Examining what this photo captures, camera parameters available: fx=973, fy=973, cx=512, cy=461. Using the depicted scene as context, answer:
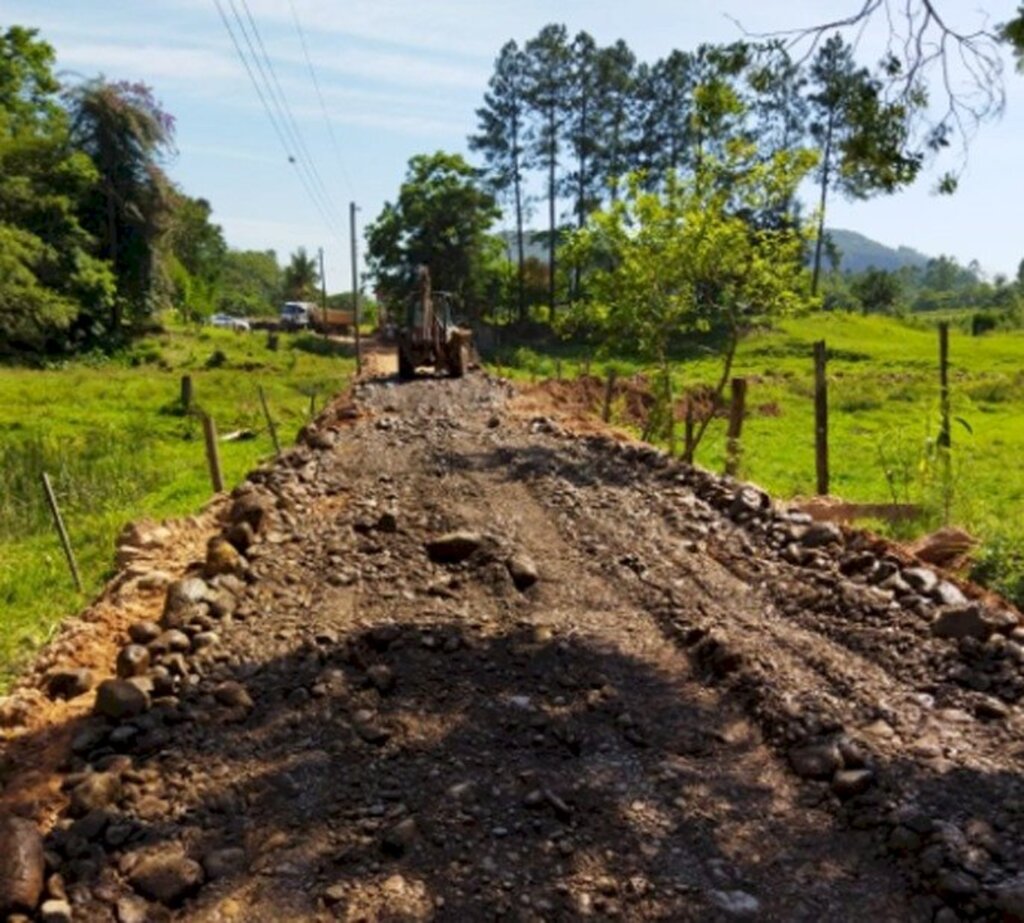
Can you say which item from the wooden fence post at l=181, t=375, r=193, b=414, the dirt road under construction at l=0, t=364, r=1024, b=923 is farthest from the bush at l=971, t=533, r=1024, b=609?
the wooden fence post at l=181, t=375, r=193, b=414

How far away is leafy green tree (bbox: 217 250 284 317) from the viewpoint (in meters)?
79.1

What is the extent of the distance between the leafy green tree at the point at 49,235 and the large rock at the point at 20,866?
94.9 ft

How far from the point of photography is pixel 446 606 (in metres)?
6.29

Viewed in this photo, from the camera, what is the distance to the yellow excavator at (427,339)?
2031cm

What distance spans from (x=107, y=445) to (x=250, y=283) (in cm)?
8855

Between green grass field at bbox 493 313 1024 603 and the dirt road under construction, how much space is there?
244cm

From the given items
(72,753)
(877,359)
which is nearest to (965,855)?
(72,753)

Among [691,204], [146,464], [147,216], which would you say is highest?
[147,216]

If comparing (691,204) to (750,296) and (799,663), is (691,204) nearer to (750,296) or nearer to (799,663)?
(750,296)

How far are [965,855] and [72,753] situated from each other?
3.95 metres

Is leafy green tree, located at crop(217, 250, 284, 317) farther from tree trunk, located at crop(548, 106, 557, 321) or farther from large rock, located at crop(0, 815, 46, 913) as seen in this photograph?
large rock, located at crop(0, 815, 46, 913)

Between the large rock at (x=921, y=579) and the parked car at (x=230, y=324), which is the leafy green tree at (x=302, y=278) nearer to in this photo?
the parked car at (x=230, y=324)

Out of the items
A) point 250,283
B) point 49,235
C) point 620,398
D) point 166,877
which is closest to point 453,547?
point 166,877

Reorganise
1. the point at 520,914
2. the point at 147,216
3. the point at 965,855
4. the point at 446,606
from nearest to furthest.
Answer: the point at 520,914
the point at 965,855
the point at 446,606
the point at 147,216
